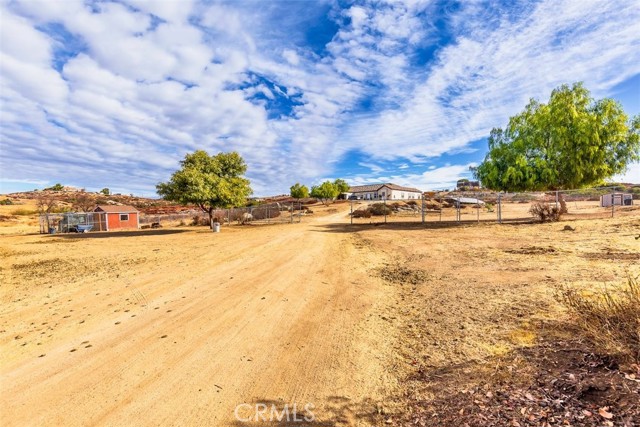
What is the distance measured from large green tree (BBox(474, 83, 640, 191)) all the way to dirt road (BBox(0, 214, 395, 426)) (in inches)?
794

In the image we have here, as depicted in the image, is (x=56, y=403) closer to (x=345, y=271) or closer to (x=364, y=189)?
(x=345, y=271)

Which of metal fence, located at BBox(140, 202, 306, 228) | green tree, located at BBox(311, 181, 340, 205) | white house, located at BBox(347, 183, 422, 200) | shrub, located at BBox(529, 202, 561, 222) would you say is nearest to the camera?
shrub, located at BBox(529, 202, 561, 222)

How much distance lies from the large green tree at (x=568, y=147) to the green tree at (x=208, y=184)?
22459 millimetres

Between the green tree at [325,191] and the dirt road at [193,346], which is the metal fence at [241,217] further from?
the green tree at [325,191]

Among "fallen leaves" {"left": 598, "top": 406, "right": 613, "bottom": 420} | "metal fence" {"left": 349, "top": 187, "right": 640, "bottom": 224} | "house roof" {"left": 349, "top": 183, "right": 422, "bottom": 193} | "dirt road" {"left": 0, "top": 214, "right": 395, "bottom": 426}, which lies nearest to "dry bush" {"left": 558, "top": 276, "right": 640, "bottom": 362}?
"fallen leaves" {"left": 598, "top": 406, "right": 613, "bottom": 420}

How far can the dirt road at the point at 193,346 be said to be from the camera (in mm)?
3512

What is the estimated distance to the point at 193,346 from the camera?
16.2 feet

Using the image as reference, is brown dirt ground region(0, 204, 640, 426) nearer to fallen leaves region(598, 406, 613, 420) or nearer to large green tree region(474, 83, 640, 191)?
fallen leaves region(598, 406, 613, 420)

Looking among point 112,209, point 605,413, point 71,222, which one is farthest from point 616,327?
point 112,209

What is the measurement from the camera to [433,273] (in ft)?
29.1

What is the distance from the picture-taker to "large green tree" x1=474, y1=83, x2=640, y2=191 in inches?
867

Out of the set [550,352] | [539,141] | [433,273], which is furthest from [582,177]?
[550,352]

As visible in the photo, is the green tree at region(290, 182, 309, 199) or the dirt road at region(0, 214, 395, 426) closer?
the dirt road at region(0, 214, 395, 426)

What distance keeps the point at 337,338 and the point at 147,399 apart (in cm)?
286
